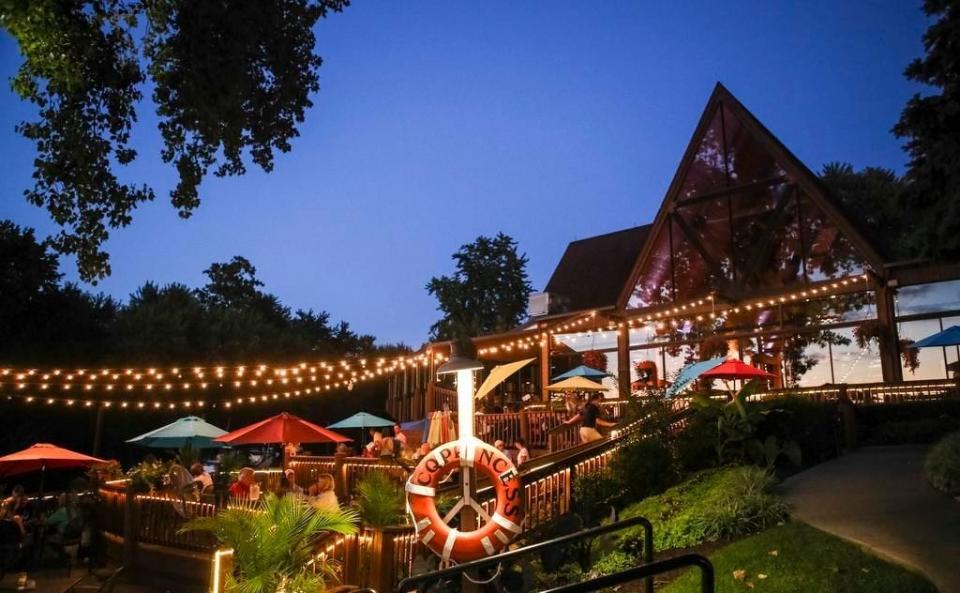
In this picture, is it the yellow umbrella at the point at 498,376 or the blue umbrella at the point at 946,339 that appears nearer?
the blue umbrella at the point at 946,339

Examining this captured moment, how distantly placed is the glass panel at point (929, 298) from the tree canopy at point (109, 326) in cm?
2429

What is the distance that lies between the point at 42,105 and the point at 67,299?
1627 cm

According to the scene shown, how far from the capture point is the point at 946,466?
359 inches

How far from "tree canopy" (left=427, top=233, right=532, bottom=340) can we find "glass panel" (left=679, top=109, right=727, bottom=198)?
18010 mm

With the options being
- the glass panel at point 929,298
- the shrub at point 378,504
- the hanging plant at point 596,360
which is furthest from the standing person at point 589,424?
the hanging plant at point 596,360

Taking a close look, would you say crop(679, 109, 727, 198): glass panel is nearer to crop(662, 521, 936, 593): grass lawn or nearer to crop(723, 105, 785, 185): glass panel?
crop(723, 105, 785, 185): glass panel

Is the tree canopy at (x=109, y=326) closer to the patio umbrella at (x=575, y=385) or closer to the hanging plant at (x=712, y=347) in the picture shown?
the patio umbrella at (x=575, y=385)

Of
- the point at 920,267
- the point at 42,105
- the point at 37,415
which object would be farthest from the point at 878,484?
the point at 37,415

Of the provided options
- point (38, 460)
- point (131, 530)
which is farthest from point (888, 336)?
point (38, 460)

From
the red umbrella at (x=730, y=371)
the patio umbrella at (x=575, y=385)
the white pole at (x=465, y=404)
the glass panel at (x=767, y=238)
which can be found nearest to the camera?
the white pole at (x=465, y=404)

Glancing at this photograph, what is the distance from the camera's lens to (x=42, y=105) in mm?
10773

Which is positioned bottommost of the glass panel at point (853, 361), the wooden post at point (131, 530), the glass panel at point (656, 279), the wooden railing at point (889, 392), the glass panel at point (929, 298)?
the wooden post at point (131, 530)

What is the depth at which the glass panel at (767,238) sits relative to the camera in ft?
69.2

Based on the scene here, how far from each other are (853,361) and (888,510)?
12.1 metres
